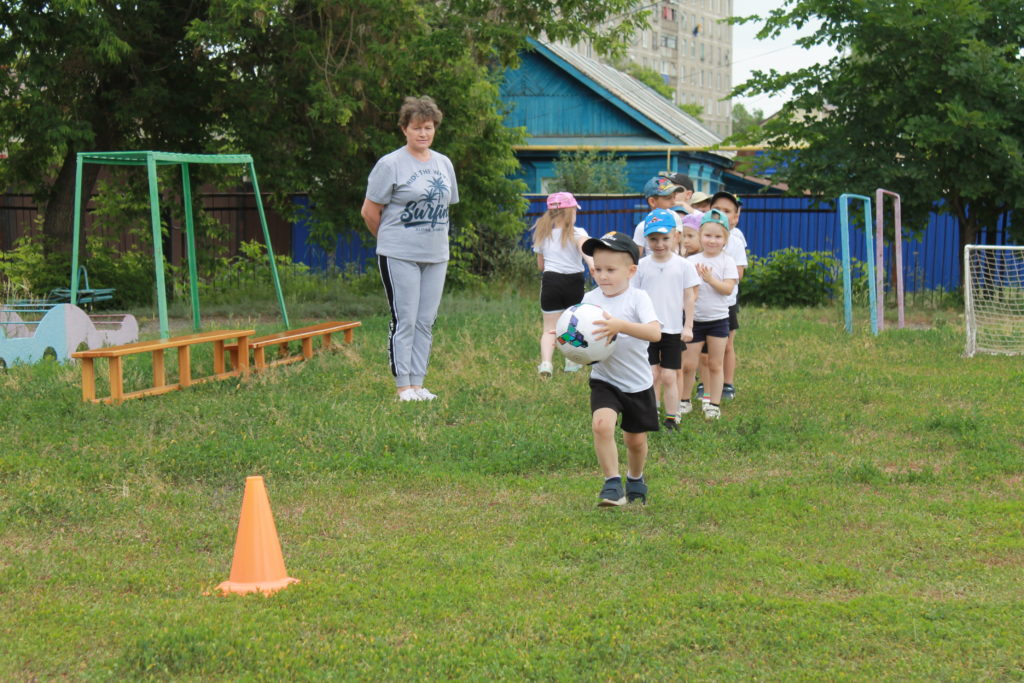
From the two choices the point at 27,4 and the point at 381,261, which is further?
the point at 27,4

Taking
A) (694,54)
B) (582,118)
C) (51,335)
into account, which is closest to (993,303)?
(51,335)

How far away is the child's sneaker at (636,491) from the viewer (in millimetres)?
5941

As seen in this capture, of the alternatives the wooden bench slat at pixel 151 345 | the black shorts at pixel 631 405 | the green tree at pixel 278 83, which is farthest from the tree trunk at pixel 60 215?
the black shorts at pixel 631 405

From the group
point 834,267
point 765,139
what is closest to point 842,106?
point 765,139

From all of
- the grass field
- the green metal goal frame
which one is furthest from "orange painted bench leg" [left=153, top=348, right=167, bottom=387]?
the green metal goal frame

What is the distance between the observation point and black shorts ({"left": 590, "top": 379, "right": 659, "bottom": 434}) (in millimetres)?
5801

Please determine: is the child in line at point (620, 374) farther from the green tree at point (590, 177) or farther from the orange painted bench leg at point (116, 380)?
the green tree at point (590, 177)

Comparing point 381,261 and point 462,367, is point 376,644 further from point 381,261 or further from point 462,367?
point 462,367

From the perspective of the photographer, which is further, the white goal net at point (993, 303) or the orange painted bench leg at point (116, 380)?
the white goal net at point (993, 303)

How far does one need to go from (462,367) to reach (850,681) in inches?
262

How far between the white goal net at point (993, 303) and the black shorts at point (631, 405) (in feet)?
21.7

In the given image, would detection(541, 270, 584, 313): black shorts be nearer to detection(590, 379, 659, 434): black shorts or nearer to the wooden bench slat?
the wooden bench slat

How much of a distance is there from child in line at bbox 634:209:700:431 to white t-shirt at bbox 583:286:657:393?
1.33m

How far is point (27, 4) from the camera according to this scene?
13.7 metres
